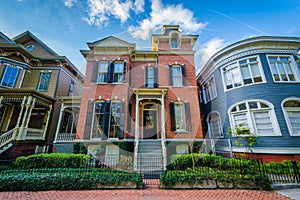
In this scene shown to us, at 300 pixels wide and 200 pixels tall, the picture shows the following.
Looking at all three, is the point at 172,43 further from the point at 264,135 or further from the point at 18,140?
the point at 18,140

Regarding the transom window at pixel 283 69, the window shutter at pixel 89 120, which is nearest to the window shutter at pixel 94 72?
the window shutter at pixel 89 120

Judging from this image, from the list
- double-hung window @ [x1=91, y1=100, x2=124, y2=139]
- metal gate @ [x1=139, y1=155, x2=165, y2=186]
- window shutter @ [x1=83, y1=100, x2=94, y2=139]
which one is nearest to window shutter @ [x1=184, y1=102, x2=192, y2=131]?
metal gate @ [x1=139, y1=155, x2=165, y2=186]

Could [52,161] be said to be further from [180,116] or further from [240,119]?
[240,119]

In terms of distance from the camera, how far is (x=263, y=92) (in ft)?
27.6

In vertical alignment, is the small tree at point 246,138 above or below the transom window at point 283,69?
below

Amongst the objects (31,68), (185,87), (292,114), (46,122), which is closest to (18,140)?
(46,122)

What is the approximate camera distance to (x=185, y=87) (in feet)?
36.3

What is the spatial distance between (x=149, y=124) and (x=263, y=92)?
8050mm

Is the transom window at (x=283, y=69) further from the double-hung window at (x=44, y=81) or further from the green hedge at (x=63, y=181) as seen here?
the double-hung window at (x=44, y=81)

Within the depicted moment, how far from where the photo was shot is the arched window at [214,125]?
34.9ft

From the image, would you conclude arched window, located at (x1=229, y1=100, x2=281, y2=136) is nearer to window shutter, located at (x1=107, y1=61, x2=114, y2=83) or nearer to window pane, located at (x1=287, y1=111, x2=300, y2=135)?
window pane, located at (x1=287, y1=111, x2=300, y2=135)

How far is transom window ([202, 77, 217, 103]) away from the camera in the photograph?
1164cm

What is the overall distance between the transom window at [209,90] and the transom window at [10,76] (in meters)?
17.5

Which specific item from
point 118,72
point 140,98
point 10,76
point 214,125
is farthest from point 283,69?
point 10,76
